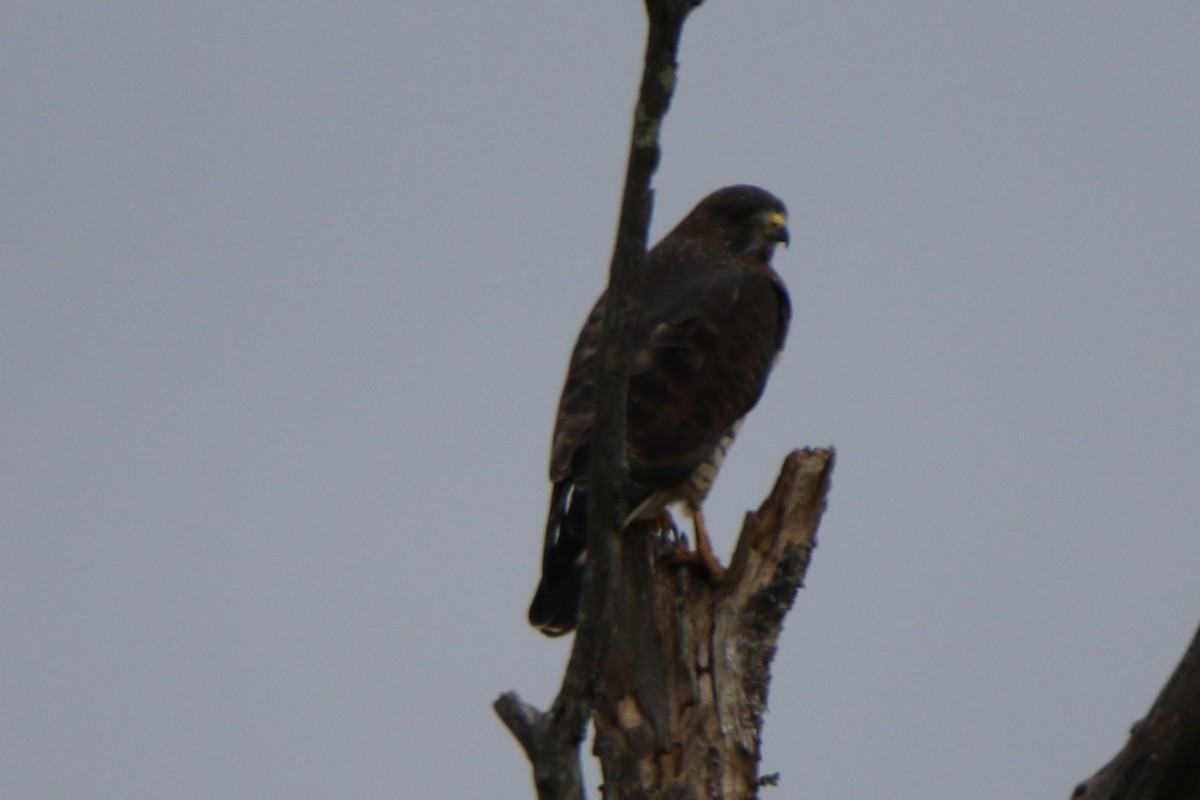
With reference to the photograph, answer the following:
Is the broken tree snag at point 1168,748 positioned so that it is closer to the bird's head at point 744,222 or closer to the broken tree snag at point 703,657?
the broken tree snag at point 703,657

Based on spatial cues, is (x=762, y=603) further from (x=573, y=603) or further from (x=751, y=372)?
(x=751, y=372)

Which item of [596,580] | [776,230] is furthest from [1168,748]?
[776,230]

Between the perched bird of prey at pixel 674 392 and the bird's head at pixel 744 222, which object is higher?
the bird's head at pixel 744 222

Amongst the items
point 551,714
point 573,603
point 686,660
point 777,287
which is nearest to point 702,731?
point 686,660

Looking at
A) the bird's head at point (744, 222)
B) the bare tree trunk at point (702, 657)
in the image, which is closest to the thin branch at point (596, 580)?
the bare tree trunk at point (702, 657)

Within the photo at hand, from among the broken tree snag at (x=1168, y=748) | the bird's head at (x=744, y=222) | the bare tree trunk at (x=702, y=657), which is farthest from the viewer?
the bird's head at (x=744, y=222)

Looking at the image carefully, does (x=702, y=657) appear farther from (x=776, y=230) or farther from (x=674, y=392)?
(x=776, y=230)

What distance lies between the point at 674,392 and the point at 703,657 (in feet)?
5.28

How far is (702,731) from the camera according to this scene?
16.6 feet

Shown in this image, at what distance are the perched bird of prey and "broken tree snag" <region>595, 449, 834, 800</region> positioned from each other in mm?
198

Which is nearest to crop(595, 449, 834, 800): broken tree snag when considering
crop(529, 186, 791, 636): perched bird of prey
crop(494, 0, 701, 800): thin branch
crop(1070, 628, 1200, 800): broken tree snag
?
crop(529, 186, 791, 636): perched bird of prey

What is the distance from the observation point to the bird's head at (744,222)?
8047mm

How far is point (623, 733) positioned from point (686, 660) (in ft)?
0.91

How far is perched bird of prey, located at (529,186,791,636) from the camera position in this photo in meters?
5.83
